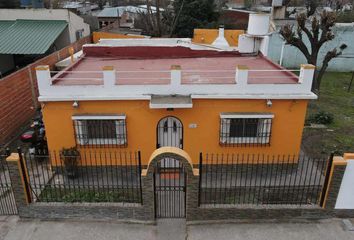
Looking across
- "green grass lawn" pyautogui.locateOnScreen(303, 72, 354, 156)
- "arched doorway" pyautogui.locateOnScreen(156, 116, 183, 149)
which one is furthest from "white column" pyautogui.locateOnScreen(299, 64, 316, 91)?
"arched doorway" pyautogui.locateOnScreen(156, 116, 183, 149)

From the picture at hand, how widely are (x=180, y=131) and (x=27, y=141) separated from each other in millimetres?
5892

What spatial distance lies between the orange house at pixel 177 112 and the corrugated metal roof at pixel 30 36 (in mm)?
10879

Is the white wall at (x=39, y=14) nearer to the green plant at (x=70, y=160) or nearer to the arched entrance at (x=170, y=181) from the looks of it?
the green plant at (x=70, y=160)

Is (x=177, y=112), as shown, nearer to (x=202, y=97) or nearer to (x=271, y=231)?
(x=202, y=97)

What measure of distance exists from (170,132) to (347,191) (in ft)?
18.2

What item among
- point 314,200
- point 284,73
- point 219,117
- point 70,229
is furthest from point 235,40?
point 70,229

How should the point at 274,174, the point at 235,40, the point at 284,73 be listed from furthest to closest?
the point at 235,40
the point at 284,73
the point at 274,174

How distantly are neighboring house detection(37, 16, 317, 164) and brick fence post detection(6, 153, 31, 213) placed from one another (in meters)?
2.60

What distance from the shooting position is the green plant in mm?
10695

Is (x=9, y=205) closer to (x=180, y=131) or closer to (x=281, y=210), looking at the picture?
(x=180, y=131)

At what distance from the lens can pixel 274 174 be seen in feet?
37.1

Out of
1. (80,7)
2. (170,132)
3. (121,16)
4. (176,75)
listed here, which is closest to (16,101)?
(170,132)

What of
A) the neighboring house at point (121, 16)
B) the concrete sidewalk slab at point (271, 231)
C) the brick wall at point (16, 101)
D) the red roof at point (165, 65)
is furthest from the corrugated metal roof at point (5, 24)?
the concrete sidewalk slab at point (271, 231)

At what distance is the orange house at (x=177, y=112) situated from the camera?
10.3 meters
